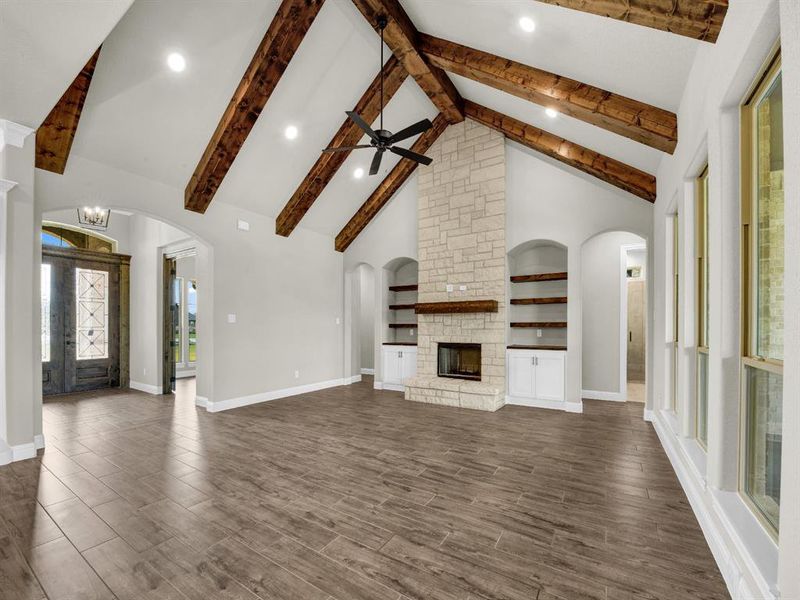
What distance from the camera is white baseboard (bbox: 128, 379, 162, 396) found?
677 cm

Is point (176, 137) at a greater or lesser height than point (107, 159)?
greater

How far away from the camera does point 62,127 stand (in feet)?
12.4

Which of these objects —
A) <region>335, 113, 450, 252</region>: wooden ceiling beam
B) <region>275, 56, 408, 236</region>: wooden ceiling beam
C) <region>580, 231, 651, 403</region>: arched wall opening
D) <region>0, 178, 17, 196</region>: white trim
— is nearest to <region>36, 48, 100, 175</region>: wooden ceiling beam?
<region>0, 178, 17, 196</region>: white trim

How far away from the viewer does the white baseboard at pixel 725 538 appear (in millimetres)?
1583

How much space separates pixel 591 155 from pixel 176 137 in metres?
5.19

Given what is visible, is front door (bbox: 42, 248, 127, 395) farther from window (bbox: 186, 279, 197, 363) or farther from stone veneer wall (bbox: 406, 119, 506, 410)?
stone veneer wall (bbox: 406, 119, 506, 410)

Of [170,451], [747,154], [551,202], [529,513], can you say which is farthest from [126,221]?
[747,154]

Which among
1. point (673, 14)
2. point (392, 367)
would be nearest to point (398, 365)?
point (392, 367)

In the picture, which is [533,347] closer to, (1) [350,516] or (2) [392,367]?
(2) [392,367]

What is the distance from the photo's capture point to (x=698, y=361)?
3078 millimetres

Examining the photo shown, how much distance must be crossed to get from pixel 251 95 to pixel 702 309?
16.1ft

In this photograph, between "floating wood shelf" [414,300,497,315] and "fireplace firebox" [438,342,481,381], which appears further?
"fireplace firebox" [438,342,481,381]

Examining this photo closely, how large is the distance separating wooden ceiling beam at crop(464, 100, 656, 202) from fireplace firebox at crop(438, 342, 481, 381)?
3.07m

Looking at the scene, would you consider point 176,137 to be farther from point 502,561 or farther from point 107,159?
point 502,561
